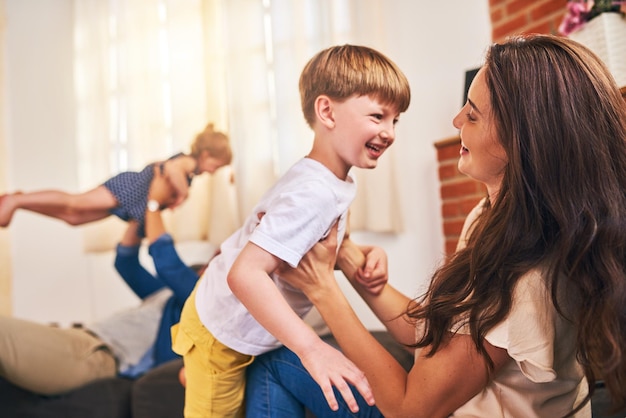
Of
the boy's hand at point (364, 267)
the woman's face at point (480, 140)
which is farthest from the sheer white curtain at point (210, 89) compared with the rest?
the woman's face at point (480, 140)

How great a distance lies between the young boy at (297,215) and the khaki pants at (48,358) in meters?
0.78

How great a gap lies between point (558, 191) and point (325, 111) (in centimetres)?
42

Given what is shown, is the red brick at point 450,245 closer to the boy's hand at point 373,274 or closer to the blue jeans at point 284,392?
the boy's hand at point 373,274

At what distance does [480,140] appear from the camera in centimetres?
88

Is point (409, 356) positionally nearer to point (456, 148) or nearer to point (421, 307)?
point (421, 307)

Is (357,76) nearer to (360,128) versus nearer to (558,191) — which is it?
(360,128)

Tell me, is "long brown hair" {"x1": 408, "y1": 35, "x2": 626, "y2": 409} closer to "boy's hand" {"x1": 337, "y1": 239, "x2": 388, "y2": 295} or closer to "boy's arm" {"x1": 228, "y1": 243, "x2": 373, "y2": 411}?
"boy's arm" {"x1": 228, "y1": 243, "x2": 373, "y2": 411}

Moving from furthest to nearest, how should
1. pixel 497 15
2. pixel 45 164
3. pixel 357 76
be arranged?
pixel 45 164, pixel 497 15, pixel 357 76

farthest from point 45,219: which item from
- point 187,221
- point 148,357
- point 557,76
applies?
point 557,76

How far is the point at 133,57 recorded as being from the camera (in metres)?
2.69

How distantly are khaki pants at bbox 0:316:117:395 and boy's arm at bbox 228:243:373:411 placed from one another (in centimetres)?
106

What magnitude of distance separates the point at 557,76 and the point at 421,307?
35cm

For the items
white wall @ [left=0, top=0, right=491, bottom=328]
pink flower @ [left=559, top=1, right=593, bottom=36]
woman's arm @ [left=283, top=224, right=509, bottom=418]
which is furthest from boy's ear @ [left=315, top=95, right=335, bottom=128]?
white wall @ [left=0, top=0, right=491, bottom=328]

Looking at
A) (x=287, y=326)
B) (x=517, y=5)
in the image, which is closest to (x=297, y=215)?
(x=287, y=326)
